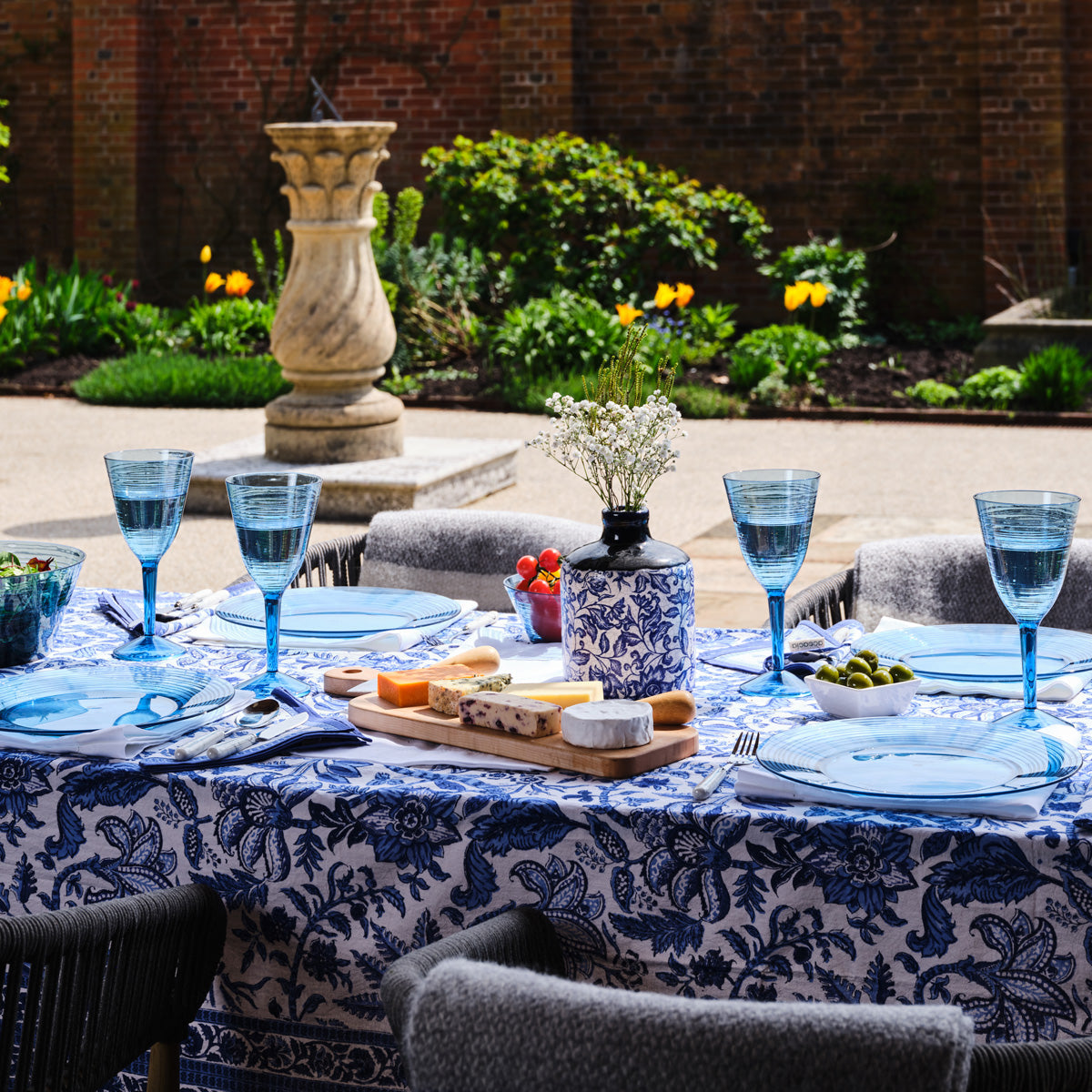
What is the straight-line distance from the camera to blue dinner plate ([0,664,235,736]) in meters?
1.91

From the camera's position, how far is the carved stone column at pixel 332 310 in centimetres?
643

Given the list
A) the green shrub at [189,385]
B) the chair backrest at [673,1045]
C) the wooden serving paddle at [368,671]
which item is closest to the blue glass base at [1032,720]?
the wooden serving paddle at [368,671]

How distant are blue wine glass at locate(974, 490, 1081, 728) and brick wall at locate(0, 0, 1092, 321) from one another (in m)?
9.95

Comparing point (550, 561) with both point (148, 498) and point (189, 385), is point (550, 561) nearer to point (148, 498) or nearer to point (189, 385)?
point (148, 498)

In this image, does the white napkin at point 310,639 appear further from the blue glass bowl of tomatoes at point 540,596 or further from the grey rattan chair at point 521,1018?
the grey rattan chair at point 521,1018

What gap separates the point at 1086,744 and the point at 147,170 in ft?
41.3

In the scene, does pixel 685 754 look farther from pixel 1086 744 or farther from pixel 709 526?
pixel 709 526

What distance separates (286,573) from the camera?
6.82 ft

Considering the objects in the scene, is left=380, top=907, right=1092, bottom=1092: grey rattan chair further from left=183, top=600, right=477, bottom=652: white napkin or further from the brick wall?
the brick wall

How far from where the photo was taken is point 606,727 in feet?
5.71

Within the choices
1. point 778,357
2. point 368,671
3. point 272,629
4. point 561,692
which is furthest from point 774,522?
point 778,357

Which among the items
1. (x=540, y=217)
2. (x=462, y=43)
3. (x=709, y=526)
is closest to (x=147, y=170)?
(x=462, y=43)

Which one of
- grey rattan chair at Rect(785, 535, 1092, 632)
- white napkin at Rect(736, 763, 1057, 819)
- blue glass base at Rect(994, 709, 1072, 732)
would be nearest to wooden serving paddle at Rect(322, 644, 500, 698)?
white napkin at Rect(736, 763, 1057, 819)

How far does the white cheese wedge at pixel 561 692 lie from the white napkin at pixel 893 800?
30cm
